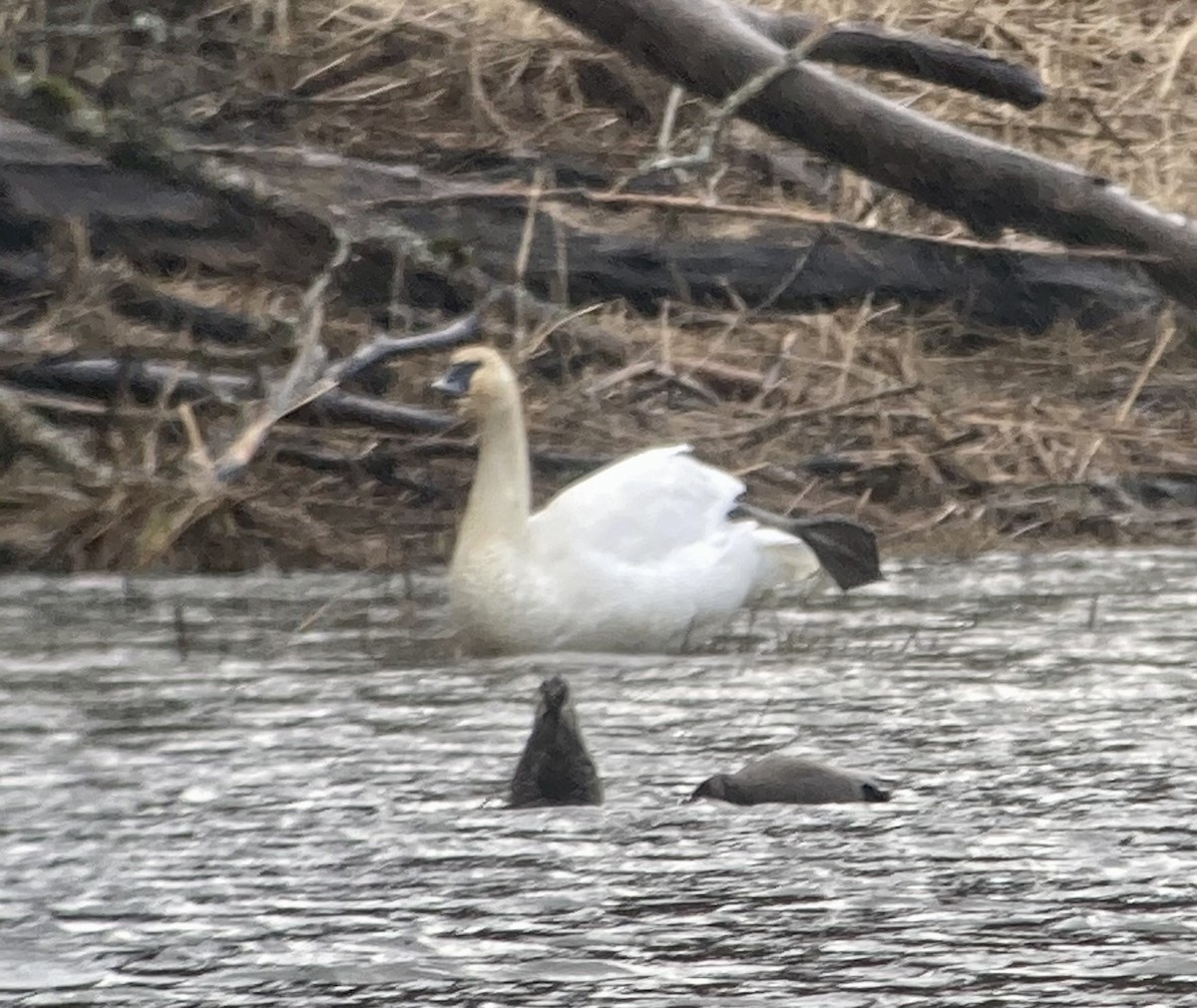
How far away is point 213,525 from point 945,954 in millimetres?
3966

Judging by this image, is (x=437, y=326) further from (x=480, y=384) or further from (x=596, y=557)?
(x=596, y=557)

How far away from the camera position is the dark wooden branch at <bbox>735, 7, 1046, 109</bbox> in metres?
7.36

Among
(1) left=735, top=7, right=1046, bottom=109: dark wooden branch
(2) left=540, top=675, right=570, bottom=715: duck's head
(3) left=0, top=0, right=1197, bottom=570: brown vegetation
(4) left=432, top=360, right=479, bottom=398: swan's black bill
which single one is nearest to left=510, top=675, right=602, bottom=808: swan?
(2) left=540, top=675, right=570, bottom=715: duck's head

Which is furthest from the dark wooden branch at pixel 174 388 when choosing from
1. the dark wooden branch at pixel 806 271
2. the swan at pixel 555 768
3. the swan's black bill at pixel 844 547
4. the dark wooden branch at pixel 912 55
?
the swan at pixel 555 768

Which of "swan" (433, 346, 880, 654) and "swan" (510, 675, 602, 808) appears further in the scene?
"swan" (433, 346, 880, 654)

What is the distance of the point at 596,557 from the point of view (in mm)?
5887

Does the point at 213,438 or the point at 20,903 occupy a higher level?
the point at 213,438

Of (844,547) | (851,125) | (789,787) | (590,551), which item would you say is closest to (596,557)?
(590,551)

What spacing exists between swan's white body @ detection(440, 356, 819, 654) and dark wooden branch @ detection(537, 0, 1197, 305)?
147 centimetres

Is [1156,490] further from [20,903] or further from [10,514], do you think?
[20,903]

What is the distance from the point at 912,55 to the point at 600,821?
389 centimetres

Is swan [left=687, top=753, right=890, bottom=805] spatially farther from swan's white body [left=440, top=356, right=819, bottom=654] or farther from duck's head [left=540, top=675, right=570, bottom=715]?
swan's white body [left=440, top=356, right=819, bottom=654]

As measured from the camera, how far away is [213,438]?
729 cm

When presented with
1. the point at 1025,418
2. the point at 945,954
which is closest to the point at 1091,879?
the point at 945,954
